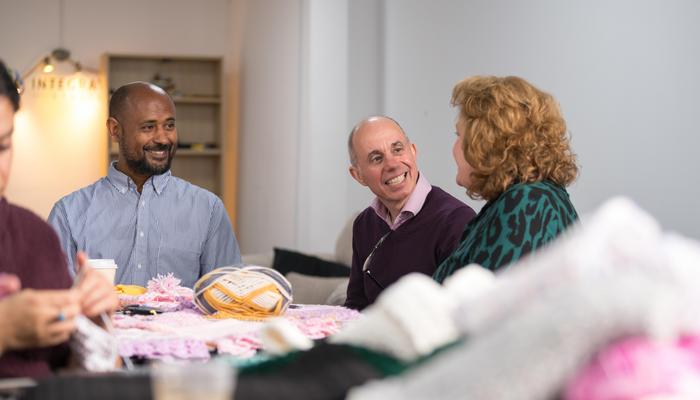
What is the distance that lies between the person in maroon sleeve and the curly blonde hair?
43.3 inches

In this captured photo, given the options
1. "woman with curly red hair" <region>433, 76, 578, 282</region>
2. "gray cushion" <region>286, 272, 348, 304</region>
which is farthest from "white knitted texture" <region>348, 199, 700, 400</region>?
"gray cushion" <region>286, 272, 348, 304</region>

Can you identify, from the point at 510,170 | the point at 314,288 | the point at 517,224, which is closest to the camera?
the point at 517,224

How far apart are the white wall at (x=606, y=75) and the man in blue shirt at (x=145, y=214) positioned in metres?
1.74

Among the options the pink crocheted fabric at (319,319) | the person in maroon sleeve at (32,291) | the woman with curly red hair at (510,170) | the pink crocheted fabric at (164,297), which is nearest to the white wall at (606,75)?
the woman with curly red hair at (510,170)

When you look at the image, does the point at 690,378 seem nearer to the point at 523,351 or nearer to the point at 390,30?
the point at 523,351

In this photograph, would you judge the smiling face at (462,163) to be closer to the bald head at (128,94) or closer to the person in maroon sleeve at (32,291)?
the person in maroon sleeve at (32,291)

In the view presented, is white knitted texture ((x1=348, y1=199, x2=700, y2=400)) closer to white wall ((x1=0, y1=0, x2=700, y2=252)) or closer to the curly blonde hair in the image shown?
the curly blonde hair

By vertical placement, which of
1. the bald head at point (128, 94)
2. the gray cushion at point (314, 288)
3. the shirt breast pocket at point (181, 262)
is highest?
the bald head at point (128, 94)

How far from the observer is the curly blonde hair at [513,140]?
2512mm

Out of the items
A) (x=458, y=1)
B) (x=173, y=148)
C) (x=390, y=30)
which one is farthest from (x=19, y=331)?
(x=390, y=30)

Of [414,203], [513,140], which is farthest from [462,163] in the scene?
[414,203]

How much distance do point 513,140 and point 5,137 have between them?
130 cm

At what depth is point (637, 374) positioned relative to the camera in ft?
3.46

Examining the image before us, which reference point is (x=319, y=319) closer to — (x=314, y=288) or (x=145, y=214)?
(x=145, y=214)
